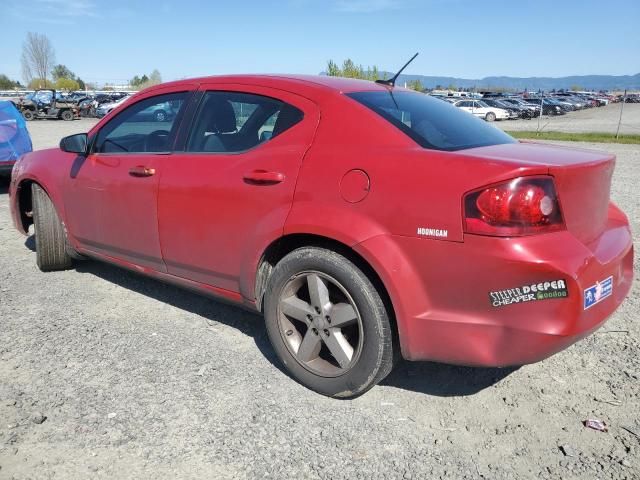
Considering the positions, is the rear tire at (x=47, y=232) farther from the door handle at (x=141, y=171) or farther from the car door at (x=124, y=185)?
the door handle at (x=141, y=171)

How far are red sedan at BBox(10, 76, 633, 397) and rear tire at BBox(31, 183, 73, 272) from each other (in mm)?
871

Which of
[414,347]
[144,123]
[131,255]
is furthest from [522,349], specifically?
[144,123]

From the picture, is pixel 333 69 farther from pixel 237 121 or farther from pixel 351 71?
pixel 237 121

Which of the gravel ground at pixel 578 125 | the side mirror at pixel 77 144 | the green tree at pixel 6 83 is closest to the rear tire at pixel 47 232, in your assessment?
the side mirror at pixel 77 144

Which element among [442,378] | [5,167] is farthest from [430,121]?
[5,167]

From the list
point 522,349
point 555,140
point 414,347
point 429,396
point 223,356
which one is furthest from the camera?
point 555,140

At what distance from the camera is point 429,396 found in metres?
3.04

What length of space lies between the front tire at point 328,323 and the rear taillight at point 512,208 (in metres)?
0.63

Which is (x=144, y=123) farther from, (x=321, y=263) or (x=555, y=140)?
(x=555, y=140)

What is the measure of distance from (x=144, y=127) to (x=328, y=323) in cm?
217

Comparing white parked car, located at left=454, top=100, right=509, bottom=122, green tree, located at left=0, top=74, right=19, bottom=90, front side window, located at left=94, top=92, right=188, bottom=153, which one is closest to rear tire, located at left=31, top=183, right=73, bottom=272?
front side window, located at left=94, top=92, right=188, bottom=153

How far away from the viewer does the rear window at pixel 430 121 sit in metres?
2.85

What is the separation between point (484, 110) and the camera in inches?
1522

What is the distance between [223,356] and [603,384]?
218 cm
